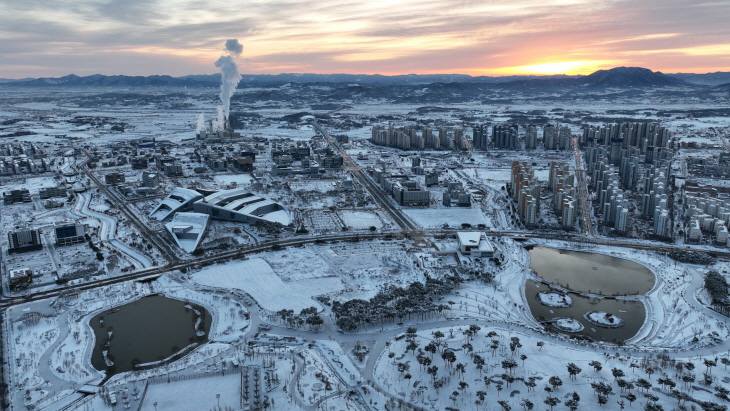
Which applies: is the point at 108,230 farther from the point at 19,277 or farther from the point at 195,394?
the point at 195,394

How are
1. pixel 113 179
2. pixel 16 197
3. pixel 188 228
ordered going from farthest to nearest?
pixel 113 179, pixel 16 197, pixel 188 228

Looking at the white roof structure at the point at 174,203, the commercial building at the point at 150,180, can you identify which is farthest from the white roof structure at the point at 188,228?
the commercial building at the point at 150,180

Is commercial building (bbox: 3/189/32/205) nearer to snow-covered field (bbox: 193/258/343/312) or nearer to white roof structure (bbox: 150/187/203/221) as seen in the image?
white roof structure (bbox: 150/187/203/221)

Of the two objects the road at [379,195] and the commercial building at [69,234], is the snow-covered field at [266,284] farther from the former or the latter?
the road at [379,195]

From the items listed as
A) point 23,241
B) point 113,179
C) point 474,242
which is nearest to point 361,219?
point 474,242

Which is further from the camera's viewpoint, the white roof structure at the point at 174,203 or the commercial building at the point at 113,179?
the commercial building at the point at 113,179
